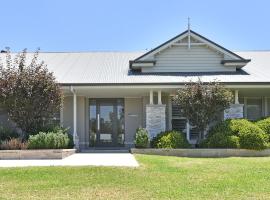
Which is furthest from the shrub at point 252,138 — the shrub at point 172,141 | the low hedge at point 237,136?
the shrub at point 172,141

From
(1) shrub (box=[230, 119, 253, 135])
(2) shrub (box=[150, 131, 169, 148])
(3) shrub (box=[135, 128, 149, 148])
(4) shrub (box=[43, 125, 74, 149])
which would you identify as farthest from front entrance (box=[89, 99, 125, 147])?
(1) shrub (box=[230, 119, 253, 135])

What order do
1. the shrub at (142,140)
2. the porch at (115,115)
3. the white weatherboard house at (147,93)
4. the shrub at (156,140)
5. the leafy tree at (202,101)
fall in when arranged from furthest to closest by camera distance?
the porch at (115,115) → the white weatherboard house at (147,93) → the shrub at (156,140) → the shrub at (142,140) → the leafy tree at (202,101)

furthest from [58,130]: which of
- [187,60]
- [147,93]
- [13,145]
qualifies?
[187,60]

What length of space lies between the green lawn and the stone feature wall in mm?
5875

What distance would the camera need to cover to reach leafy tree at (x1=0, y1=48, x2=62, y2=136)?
56.7 feet

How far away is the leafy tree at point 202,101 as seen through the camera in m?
18.1

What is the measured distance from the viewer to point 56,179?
1120 cm

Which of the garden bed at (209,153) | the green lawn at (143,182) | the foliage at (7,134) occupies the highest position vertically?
the foliage at (7,134)

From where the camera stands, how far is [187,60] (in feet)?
72.2

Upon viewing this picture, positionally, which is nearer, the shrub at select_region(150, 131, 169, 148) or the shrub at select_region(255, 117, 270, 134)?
the shrub at select_region(255, 117, 270, 134)

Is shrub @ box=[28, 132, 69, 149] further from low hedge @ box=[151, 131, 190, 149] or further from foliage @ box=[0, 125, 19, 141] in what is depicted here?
low hedge @ box=[151, 131, 190, 149]

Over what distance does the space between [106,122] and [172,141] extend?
15.7 feet

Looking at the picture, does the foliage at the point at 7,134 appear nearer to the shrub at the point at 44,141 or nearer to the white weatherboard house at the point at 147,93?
the shrub at the point at 44,141

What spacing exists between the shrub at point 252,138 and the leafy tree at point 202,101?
52.0 inches
